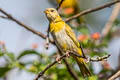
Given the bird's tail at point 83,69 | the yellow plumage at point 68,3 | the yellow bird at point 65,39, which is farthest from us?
the yellow plumage at point 68,3

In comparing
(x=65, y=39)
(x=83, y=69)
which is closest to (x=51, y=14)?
(x=65, y=39)

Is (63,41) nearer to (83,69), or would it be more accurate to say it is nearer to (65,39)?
(65,39)

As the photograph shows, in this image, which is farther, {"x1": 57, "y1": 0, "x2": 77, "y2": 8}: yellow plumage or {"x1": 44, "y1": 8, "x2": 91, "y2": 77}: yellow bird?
{"x1": 57, "y1": 0, "x2": 77, "y2": 8}: yellow plumage

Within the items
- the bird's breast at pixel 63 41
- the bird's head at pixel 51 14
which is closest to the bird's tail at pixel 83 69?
the bird's breast at pixel 63 41

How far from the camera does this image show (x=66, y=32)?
13.2 ft

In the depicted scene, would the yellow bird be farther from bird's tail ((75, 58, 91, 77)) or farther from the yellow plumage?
the yellow plumage

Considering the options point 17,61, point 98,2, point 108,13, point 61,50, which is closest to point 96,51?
point 61,50

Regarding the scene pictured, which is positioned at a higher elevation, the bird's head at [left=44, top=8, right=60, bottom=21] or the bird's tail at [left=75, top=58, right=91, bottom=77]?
the bird's head at [left=44, top=8, right=60, bottom=21]

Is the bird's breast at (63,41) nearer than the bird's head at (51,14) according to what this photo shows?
Yes

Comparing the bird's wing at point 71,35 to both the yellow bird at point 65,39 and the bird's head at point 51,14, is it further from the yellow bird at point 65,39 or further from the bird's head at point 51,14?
the bird's head at point 51,14

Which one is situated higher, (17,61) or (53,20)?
(53,20)

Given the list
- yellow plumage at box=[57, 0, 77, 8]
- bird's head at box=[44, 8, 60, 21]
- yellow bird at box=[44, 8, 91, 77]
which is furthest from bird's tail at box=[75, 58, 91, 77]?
yellow plumage at box=[57, 0, 77, 8]

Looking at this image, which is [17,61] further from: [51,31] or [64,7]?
[64,7]

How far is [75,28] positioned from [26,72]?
852 millimetres
